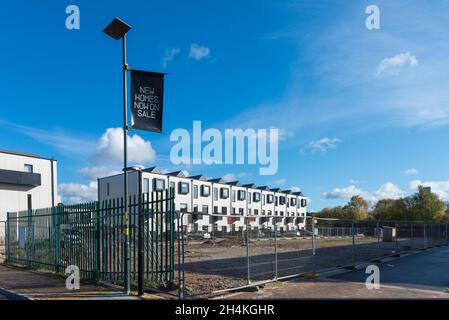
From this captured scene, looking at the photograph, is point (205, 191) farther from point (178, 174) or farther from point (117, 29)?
point (117, 29)

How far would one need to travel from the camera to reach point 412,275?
15.2m

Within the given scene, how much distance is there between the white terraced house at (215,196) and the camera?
57.2 metres

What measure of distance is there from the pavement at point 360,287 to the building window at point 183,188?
47405 mm

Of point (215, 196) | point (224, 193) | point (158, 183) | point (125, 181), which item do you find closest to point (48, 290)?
point (125, 181)

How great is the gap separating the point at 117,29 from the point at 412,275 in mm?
12993

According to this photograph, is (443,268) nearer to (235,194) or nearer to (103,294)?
(103,294)

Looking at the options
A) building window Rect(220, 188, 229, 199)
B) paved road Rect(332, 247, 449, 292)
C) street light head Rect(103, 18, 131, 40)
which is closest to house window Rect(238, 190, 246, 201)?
building window Rect(220, 188, 229, 199)

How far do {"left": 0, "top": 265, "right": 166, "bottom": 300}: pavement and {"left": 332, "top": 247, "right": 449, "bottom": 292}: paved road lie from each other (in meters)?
7.46

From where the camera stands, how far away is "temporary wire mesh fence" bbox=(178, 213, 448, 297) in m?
13.8

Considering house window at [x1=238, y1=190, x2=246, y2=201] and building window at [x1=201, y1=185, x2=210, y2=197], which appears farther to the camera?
house window at [x1=238, y1=190, x2=246, y2=201]

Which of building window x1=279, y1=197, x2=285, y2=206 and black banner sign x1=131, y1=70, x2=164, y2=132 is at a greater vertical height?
black banner sign x1=131, y1=70, x2=164, y2=132

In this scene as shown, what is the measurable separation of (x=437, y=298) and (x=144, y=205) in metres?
8.14

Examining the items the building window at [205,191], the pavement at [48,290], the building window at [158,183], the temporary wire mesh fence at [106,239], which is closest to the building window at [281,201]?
the building window at [205,191]

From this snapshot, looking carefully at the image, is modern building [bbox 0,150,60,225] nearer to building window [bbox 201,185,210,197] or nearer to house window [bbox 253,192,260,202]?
building window [bbox 201,185,210,197]
